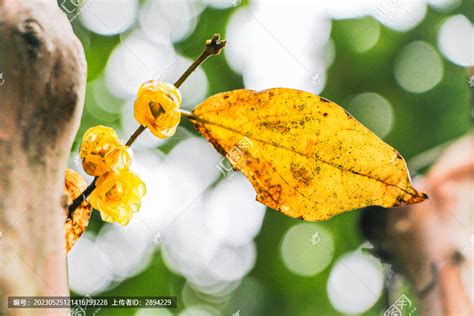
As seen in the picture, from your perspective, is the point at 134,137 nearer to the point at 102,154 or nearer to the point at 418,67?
the point at 102,154

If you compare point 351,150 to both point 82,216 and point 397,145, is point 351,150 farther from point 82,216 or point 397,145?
point 397,145

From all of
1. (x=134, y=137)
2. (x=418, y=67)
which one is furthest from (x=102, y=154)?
(x=418, y=67)

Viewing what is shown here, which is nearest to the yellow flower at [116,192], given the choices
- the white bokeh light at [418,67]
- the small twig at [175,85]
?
the small twig at [175,85]

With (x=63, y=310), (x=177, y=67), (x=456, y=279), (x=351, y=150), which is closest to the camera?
(x=63, y=310)

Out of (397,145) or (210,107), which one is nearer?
(210,107)

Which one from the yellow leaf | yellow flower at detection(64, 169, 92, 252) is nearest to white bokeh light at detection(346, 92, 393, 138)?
the yellow leaf

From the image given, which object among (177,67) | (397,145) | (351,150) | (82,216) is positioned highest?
(351,150)

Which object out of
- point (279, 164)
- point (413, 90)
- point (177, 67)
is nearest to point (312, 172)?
point (279, 164)
